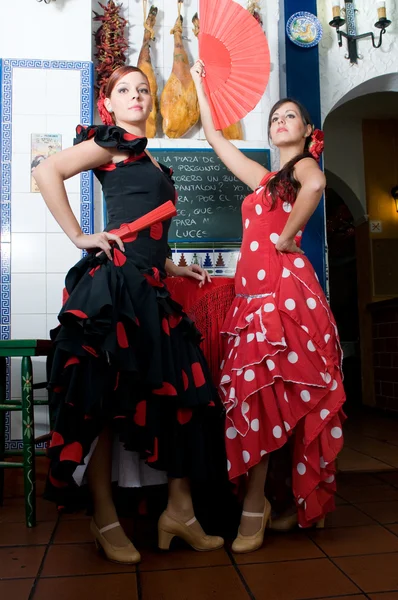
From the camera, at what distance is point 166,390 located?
5.72 feet

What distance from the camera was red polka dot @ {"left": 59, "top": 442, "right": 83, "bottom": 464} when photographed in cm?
167

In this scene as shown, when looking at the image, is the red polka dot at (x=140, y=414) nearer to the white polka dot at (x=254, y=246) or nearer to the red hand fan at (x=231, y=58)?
the white polka dot at (x=254, y=246)

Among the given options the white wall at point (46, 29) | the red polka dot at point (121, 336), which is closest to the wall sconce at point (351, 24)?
the white wall at point (46, 29)

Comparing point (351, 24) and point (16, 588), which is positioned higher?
point (351, 24)

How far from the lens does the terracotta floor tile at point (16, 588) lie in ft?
4.99

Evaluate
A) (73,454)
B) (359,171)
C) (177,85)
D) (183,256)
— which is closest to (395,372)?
(359,171)

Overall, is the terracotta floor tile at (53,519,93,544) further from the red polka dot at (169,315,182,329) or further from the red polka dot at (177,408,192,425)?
the red polka dot at (169,315,182,329)

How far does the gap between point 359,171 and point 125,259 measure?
498 centimetres

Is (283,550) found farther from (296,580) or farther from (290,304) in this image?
A: (290,304)

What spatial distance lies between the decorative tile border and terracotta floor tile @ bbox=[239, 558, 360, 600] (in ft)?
6.41

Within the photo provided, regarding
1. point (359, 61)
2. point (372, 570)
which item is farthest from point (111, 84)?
point (359, 61)

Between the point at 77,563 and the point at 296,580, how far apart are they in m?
0.68

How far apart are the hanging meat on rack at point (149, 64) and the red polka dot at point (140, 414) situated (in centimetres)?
203

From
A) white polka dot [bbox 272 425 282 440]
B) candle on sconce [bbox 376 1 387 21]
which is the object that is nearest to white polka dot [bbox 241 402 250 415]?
white polka dot [bbox 272 425 282 440]
